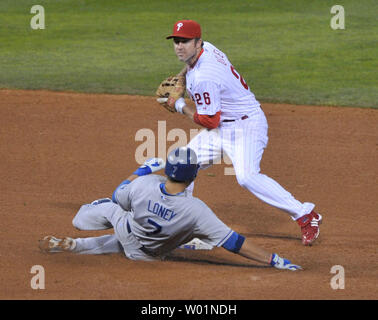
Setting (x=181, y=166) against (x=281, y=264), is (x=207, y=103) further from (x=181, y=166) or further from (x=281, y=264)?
(x=281, y=264)

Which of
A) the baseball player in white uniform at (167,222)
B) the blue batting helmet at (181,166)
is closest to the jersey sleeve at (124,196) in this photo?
the baseball player in white uniform at (167,222)

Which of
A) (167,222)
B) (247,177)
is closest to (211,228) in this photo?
(167,222)

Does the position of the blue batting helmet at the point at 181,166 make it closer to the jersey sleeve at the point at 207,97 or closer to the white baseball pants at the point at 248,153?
the jersey sleeve at the point at 207,97

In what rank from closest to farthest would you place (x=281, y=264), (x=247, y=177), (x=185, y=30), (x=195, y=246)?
(x=281, y=264), (x=185, y=30), (x=247, y=177), (x=195, y=246)

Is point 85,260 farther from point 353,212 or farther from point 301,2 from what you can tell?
point 301,2

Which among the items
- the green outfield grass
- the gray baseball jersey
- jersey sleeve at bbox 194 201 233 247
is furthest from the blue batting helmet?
the green outfield grass

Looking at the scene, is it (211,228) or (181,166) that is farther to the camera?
(211,228)

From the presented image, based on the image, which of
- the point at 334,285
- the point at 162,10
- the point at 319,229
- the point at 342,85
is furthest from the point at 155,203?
the point at 162,10
